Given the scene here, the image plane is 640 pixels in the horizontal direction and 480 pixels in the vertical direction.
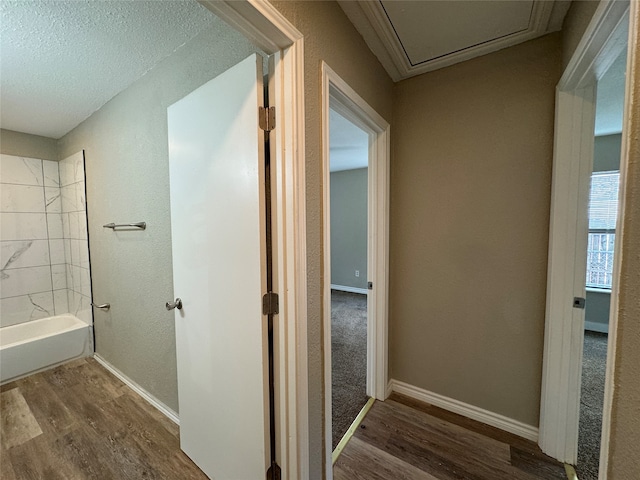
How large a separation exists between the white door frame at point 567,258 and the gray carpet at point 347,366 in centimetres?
113

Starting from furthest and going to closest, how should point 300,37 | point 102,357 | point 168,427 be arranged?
point 102,357
point 168,427
point 300,37

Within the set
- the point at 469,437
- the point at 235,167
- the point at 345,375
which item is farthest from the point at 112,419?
the point at 469,437

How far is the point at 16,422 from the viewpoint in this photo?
1.68 meters

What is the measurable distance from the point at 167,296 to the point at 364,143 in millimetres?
2838

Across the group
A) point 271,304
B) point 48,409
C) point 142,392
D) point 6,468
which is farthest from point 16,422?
point 271,304

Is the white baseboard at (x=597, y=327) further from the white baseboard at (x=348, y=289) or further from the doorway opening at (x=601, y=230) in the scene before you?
the white baseboard at (x=348, y=289)

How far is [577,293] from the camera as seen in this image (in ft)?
4.08

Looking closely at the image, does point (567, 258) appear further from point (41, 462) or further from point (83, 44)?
point (41, 462)

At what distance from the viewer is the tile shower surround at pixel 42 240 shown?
95.0 inches

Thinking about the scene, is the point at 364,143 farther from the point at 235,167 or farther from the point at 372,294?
the point at 235,167

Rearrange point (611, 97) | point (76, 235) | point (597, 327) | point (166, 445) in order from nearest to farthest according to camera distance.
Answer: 1. point (166, 445)
2. point (611, 97)
3. point (76, 235)
4. point (597, 327)

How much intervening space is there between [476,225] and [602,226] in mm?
3020

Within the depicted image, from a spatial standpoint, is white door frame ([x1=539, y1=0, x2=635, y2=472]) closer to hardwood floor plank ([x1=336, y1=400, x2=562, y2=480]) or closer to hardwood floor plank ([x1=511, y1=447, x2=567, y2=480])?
hardwood floor plank ([x1=511, y1=447, x2=567, y2=480])

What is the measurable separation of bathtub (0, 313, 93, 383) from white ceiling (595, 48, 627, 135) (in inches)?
182
